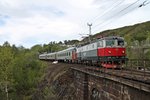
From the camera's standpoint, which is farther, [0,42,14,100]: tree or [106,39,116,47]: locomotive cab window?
[0,42,14,100]: tree

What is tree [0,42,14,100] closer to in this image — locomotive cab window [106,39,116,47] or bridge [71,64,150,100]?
bridge [71,64,150,100]

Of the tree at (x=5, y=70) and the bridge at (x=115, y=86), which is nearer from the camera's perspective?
the bridge at (x=115, y=86)

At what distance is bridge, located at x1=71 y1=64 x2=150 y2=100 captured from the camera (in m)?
15.6

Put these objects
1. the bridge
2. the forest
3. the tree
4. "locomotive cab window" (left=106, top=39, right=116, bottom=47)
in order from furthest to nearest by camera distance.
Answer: the forest → the tree → "locomotive cab window" (left=106, top=39, right=116, bottom=47) → the bridge

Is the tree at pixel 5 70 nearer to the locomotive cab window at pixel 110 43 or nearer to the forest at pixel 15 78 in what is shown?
the forest at pixel 15 78

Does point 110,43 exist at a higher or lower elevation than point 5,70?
higher

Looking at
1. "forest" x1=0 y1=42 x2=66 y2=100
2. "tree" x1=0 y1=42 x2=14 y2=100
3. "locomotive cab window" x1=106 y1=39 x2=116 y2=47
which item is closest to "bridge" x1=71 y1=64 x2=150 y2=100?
"locomotive cab window" x1=106 y1=39 x2=116 y2=47

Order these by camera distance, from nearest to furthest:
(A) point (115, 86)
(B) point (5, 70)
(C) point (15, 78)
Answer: (A) point (115, 86)
(B) point (5, 70)
(C) point (15, 78)

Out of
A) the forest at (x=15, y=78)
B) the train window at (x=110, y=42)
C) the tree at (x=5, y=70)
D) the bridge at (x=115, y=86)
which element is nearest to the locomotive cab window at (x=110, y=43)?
the train window at (x=110, y=42)

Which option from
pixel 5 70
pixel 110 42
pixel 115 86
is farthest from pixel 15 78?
pixel 115 86

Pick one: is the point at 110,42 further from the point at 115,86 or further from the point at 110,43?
the point at 115,86

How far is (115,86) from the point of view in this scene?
19953mm

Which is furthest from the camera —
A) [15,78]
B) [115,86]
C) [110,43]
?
[15,78]

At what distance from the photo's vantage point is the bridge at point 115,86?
15617 millimetres
